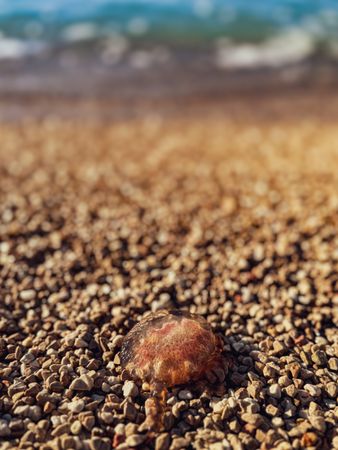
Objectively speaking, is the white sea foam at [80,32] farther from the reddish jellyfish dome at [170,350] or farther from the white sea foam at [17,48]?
the reddish jellyfish dome at [170,350]

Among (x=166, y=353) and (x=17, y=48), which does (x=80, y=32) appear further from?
(x=166, y=353)

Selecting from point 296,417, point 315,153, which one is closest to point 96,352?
point 296,417

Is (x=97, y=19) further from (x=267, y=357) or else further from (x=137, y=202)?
(x=267, y=357)

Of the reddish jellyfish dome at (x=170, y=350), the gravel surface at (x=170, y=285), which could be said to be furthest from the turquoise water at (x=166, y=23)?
the reddish jellyfish dome at (x=170, y=350)

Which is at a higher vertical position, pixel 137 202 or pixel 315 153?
pixel 137 202

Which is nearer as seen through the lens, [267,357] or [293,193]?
[267,357]
